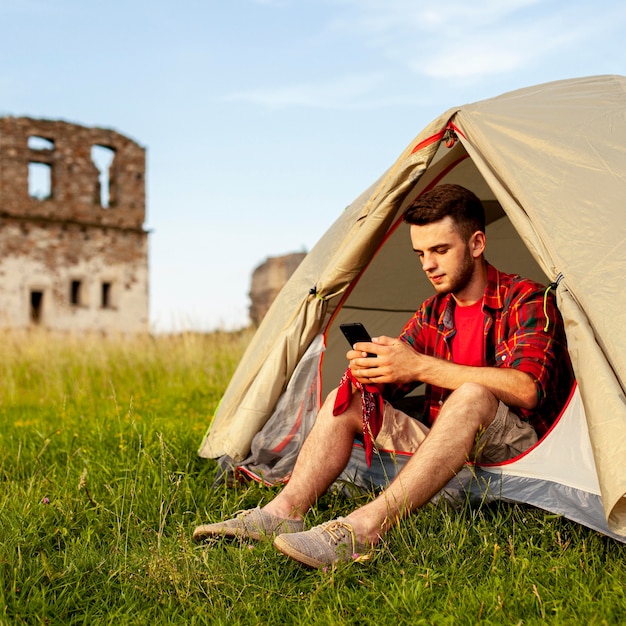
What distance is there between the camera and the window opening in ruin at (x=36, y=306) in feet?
64.6

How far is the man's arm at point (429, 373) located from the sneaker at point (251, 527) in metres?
0.59

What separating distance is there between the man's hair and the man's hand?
54 centimetres

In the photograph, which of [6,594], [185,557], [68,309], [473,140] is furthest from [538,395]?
[68,309]

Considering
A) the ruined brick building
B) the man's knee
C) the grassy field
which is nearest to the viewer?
the grassy field

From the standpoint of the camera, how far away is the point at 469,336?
3.19 m

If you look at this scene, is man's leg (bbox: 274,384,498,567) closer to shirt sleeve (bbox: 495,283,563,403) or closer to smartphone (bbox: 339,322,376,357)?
shirt sleeve (bbox: 495,283,563,403)

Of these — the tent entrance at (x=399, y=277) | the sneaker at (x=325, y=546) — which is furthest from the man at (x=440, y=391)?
the tent entrance at (x=399, y=277)

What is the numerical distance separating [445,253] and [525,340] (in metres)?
0.49

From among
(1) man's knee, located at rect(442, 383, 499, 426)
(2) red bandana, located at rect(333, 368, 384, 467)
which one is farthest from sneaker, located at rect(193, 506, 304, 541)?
(1) man's knee, located at rect(442, 383, 499, 426)

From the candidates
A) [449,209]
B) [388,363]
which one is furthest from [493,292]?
[388,363]

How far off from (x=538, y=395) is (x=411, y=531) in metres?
0.65

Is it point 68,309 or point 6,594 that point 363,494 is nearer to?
point 6,594

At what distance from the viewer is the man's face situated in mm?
3080

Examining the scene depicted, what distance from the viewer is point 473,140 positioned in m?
3.06
